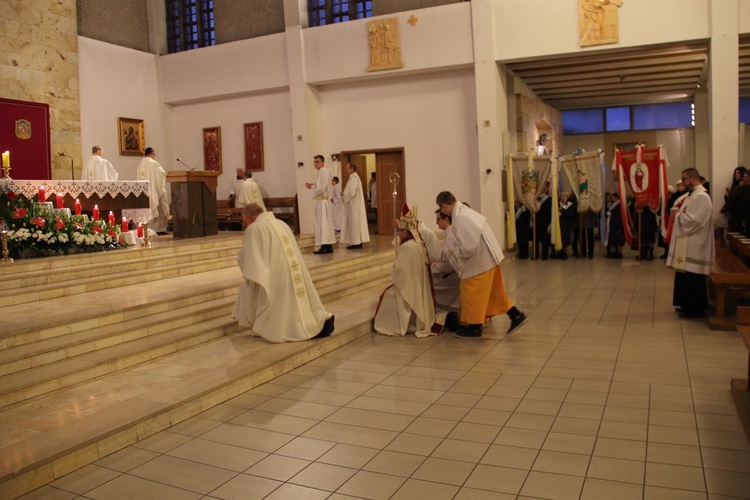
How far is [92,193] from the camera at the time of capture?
1043 centimetres

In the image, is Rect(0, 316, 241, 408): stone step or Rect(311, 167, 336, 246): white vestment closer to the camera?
Rect(0, 316, 241, 408): stone step

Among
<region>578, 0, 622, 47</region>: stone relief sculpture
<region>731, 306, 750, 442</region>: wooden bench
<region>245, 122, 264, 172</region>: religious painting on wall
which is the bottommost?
<region>731, 306, 750, 442</region>: wooden bench

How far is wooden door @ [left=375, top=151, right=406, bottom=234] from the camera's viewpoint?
50.3ft

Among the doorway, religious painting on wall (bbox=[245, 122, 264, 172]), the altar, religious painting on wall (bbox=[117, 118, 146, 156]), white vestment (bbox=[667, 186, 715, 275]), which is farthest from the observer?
religious painting on wall (bbox=[245, 122, 264, 172])

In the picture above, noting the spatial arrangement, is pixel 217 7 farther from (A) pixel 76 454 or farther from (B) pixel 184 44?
(A) pixel 76 454

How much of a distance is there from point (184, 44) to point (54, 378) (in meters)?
13.9

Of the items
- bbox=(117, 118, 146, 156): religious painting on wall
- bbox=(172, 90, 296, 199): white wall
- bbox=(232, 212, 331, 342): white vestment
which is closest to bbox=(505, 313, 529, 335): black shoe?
bbox=(232, 212, 331, 342): white vestment

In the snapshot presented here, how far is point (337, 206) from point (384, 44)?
374 cm

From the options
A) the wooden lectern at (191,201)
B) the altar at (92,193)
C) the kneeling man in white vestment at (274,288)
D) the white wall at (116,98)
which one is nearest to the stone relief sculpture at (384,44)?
the wooden lectern at (191,201)

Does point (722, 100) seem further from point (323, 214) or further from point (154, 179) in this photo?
point (154, 179)

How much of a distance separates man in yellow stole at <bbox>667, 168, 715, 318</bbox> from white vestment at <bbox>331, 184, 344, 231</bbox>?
7089mm

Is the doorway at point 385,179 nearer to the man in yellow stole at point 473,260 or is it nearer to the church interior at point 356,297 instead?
the church interior at point 356,297

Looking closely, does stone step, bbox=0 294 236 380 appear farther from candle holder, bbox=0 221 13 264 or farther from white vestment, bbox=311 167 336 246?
white vestment, bbox=311 167 336 246

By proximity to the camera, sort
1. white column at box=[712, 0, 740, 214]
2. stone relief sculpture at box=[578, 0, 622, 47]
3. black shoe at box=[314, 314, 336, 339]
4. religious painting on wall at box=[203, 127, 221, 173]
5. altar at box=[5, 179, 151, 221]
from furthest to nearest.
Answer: religious painting on wall at box=[203, 127, 221, 173]
stone relief sculpture at box=[578, 0, 622, 47]
white column at box=[712, 0, 740, 214]
altar at box=[5, 179, 151, 221]
black shoe at box=[314, 314, 336, 339]
